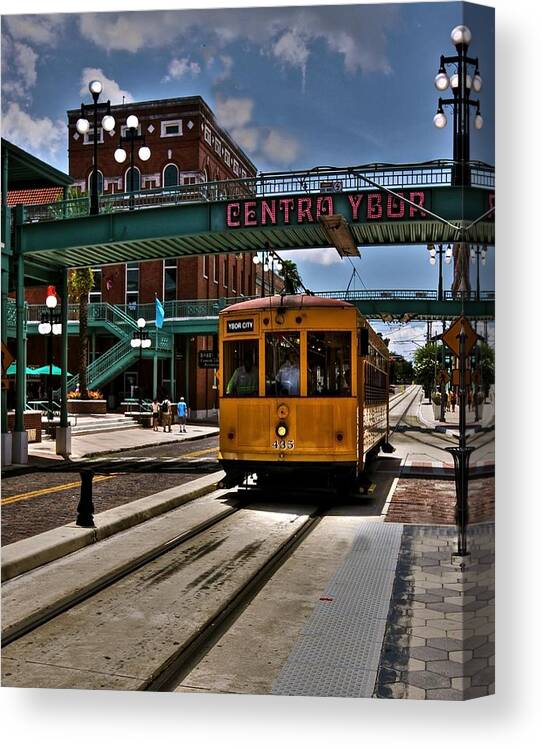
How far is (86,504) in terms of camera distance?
4.52 m

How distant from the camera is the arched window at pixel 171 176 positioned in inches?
159

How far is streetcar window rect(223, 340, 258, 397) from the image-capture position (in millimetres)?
4766

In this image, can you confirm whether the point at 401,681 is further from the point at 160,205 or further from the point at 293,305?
the point at 160,205

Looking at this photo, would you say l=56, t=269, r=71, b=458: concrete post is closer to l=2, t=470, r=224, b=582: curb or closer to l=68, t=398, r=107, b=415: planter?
l=68, t=398, r=107, b=415: planter

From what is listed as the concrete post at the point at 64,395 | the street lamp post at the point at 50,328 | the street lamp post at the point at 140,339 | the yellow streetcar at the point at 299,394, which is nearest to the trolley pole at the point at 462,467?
the yellow streetcar at the point at 299,394

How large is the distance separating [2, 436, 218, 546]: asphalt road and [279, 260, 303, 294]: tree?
1313 millimetres

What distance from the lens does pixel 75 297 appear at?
15.8 ft

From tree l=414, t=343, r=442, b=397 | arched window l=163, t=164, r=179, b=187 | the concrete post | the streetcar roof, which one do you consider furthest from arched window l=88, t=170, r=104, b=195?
tree l=414, t=343, r=442, b=397

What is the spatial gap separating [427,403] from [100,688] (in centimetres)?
220

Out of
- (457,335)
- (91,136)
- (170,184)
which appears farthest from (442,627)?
(91,136)

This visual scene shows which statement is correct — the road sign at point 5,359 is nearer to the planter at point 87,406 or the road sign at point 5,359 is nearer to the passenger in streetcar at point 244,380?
the planter at point 87,406

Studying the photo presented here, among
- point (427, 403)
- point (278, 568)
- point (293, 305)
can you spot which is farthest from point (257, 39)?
point (278, 568)

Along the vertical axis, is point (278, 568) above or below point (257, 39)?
below

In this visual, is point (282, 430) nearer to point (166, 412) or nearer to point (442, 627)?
point (166, 412)
